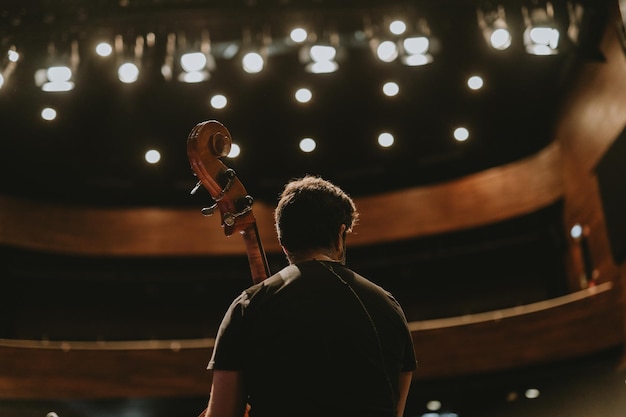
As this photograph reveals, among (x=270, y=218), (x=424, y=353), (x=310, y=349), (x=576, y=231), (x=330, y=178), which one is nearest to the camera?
(x=310, y=349)

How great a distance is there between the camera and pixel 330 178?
28.7 ft

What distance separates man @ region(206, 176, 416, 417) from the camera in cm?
140

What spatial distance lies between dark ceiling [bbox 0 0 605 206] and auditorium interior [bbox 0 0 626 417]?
0.08 ft

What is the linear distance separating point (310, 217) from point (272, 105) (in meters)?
6.20

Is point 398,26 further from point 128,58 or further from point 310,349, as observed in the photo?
point 310,349

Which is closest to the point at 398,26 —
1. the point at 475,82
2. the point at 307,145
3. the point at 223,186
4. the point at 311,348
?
the point at 475,82

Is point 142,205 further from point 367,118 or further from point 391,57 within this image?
point 391,57

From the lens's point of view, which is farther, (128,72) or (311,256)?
(128,72)

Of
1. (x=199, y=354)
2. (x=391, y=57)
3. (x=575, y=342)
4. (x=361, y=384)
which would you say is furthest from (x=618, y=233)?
(x=361, y=384)

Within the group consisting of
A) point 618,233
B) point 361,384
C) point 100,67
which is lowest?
point 361,384

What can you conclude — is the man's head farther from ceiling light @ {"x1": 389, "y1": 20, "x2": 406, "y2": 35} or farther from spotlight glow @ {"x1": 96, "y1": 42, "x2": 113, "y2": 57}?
spotlight glow @ {"x1": 96, "y1": 42, "x2": 113, "y2": 57}

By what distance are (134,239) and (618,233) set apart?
5152 millimetres

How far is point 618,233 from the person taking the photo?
6.32 metres

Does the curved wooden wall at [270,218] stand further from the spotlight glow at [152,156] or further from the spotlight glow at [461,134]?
the spotlight glow at [152,156]
